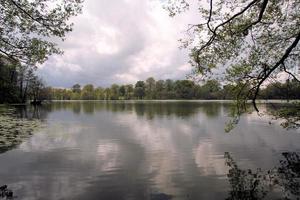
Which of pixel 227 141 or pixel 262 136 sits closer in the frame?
pixel 227 141

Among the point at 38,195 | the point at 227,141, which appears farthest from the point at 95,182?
the point at 227,141

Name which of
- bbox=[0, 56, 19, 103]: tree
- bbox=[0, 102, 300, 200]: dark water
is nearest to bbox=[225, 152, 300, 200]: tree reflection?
bbox=[0, 102, 300, 200]: dark water

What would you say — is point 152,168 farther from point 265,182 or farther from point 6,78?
point 6,78

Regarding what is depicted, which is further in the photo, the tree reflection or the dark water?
the dark water

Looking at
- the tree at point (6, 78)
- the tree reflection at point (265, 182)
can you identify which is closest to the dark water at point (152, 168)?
the tree reflection at point (265, 182)

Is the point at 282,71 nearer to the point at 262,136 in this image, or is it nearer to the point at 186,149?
the point at 186,149

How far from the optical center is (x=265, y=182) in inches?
556

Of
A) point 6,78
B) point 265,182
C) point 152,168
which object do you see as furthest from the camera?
point 6,78

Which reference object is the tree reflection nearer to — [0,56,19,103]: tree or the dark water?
the dark water

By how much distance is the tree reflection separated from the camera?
40.7ft

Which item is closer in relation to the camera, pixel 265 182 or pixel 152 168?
pixel 265 182

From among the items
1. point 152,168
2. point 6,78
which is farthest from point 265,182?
point 6,78

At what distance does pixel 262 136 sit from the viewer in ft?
98.4

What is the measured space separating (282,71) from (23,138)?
22.4 m
